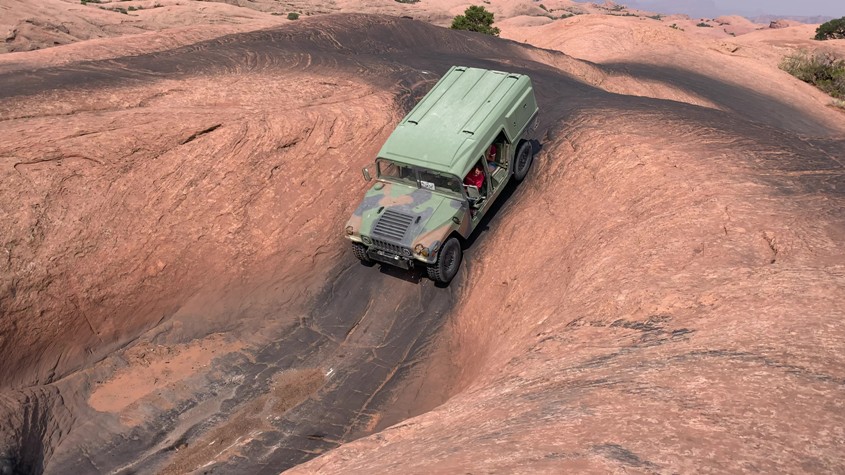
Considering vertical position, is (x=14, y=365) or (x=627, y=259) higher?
(x=627, y=259)

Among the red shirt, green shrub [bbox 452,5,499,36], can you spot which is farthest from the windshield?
green shrub [bbox 452,5,499,36]

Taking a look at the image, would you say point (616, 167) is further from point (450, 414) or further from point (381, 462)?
point (381, 462)

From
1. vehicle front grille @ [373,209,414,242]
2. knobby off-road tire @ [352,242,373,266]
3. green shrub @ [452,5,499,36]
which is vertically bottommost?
knobby off-road tire @ [352,242,373,266]

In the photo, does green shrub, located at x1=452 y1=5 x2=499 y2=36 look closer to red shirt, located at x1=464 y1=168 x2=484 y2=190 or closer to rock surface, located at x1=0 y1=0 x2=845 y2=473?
rock surface, located at x1=0 y1=0 x2=845 y2=473

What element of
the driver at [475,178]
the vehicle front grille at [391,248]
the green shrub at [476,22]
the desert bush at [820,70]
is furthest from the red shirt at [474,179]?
the green shrub at [476,22]

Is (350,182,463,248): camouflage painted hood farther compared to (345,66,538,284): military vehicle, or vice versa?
(345,66,538,284): military vehicle

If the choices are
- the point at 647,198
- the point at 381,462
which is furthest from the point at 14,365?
the point at 647,198

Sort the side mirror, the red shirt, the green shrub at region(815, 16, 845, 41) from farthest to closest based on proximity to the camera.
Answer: the green shrub at region(815, 16, 845, 41), the red shirt, the side mirror
